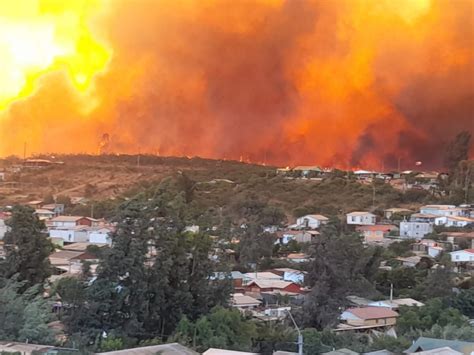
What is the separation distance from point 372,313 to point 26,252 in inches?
249

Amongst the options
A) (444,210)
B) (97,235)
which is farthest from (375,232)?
(97,235)

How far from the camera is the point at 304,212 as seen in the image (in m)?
29.3

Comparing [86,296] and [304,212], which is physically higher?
[304,212]

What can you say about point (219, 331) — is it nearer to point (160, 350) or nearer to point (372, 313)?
point (160, 350)

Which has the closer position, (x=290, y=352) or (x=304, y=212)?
(x=290, y=352)

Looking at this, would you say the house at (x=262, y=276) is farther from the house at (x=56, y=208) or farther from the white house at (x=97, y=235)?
the house at (x=56, y=208)

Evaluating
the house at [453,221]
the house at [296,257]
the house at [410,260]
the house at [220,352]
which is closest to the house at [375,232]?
the house at [453,221]

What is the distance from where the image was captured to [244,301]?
16.1 metres

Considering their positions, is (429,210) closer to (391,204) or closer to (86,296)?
(391,204)

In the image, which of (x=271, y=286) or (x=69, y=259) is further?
(x=69, y=259)

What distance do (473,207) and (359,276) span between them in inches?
558

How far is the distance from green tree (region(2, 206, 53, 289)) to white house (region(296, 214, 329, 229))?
13425 mm

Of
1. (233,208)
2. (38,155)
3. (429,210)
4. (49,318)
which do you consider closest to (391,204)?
(429,210)

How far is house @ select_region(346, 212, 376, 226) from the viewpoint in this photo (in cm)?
2733
